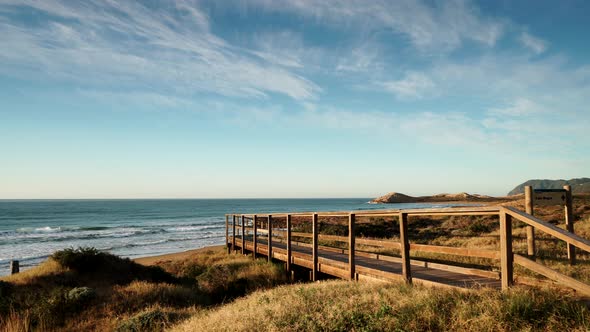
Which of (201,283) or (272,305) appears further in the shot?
(201,283)

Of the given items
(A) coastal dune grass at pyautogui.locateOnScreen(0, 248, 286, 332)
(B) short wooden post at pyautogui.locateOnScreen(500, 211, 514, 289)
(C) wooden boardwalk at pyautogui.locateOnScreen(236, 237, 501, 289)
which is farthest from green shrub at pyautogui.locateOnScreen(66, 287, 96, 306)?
(B) short wooden post at pyautogui.locateOnScreen(500, 211, 514, 289)

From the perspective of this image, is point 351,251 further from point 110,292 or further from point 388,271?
point 110,292

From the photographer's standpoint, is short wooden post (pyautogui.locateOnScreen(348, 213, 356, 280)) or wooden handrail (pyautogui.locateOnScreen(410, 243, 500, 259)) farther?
short wooden post (pyautogui.locateOnScreen(348, 213, 356, 280))

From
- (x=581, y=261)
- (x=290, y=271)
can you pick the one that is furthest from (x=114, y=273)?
(x=581, y=261)

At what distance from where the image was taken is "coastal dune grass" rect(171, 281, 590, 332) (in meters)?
4.01

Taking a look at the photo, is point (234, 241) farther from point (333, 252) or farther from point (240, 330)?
point (240, 330)

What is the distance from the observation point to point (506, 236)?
498cm

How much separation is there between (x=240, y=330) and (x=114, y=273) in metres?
8.80

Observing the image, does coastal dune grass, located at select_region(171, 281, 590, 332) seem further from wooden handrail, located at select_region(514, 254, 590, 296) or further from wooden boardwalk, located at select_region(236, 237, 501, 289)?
wooden boardwalk, located at select_region(236, 237, 501, 289)

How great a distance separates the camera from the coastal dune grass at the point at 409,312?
13.2 ft

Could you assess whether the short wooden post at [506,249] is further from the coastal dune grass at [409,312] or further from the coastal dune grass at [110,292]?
the coastal dune grass at [110,292]

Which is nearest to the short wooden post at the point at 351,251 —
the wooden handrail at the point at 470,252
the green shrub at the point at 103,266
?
the wooden handrail at the point at 470,252

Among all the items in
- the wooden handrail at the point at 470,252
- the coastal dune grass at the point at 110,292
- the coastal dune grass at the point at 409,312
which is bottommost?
the coastal dune grass at the point at 110,292

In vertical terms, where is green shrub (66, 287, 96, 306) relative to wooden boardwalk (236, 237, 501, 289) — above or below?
below
